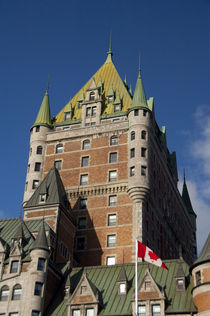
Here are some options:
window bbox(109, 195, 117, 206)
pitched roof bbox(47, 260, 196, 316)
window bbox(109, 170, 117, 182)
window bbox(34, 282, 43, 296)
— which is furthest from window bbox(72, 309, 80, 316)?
window bbox(109, 170, 117, 182)

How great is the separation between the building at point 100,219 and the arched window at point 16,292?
0.10 metres

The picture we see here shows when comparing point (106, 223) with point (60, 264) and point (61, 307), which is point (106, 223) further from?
point (61, 307)

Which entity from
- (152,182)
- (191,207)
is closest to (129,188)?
(152,182)

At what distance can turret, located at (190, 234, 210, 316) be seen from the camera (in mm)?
47875

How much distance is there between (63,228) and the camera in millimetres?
69438

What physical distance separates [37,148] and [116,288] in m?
35.4

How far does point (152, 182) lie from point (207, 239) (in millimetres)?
26020

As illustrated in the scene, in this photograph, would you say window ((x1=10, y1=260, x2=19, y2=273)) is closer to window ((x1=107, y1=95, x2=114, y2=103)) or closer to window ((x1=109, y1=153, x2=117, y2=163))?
window ((x1=109, y1=153, x2=117, y2=163))

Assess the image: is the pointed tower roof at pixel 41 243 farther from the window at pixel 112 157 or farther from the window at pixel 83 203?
the window at pixel 112 157

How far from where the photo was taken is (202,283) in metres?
48.9

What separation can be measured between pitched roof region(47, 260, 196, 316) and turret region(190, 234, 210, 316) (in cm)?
111

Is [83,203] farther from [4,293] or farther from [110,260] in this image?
[4,293]

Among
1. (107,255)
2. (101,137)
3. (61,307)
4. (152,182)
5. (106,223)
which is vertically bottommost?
(61,307)

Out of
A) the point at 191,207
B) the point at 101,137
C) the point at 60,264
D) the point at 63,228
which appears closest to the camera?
the point at 60,264
